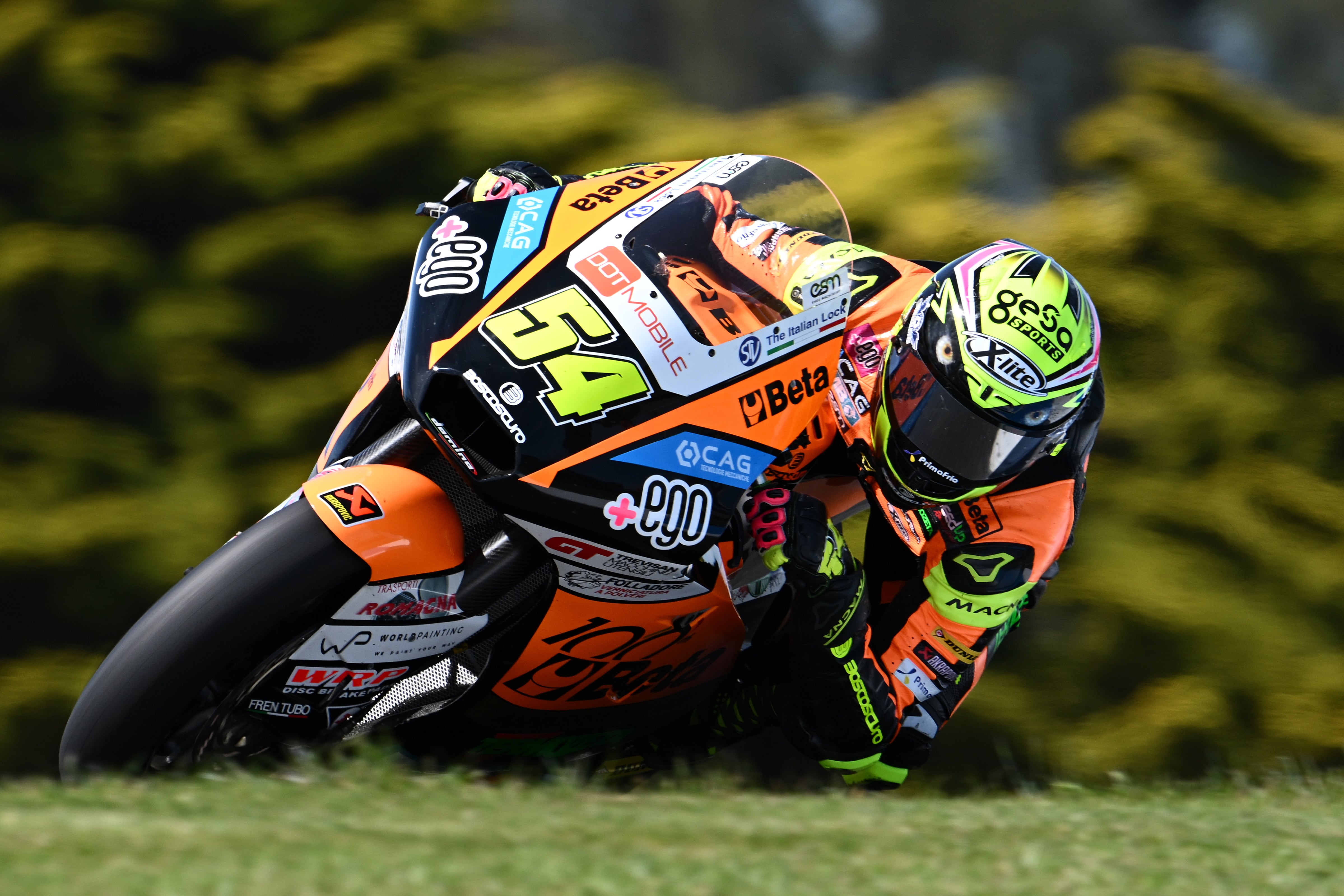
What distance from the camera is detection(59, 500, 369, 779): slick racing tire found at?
7.62 ft

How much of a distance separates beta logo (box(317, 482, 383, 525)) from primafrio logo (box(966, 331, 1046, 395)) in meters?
1.36

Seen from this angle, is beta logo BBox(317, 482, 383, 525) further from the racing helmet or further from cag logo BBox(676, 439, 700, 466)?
the racing helmet

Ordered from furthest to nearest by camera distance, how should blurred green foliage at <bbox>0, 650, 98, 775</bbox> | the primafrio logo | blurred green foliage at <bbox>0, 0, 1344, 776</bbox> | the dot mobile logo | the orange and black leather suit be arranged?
1. blurred green foliage at <bbox>0, 0, 1344, 776</bbox>
2. blurred green foliage at <bbox>0, 650, 98, 775</bbox>
3. the orange and black leather suit
4. the primafrio logo
5. the dot mobile logo

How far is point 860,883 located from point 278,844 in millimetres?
843

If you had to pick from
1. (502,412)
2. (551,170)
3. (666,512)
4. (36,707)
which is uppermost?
(502,412)

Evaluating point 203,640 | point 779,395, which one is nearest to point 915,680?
point 779,395

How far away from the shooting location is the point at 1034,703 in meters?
4.52

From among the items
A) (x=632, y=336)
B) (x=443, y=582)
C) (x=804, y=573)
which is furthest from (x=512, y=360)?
(x=804, y=573)

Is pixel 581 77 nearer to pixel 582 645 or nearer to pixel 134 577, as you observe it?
pixel 134 577

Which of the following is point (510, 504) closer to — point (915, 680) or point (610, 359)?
point (610, 359)

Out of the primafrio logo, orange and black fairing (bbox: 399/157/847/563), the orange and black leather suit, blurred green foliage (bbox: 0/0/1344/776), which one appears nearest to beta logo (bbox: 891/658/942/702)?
the orange and black leather suit

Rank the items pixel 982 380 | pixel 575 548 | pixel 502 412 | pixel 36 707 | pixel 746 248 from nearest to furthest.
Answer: pixel 502 412
pixel 575 548
pixel 746 248
pixel 982 380
pixel 36 707

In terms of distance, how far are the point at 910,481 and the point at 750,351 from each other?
692 millimetres

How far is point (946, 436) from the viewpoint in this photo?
2975mm
